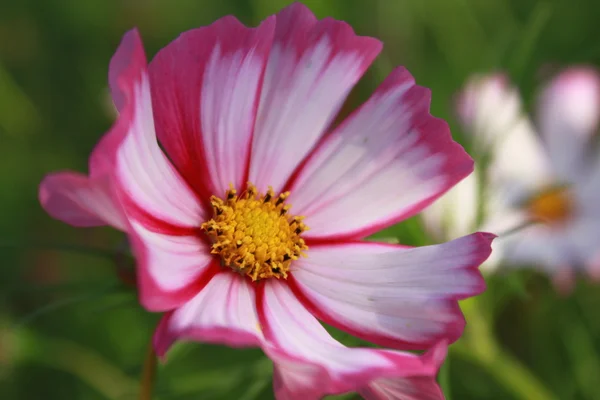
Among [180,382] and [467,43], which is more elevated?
[467,43]

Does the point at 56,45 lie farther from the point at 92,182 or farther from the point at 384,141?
the point at 92,182

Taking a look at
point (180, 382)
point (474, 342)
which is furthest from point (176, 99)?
point (474, 342)

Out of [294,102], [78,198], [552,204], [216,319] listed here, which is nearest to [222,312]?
[216,319]

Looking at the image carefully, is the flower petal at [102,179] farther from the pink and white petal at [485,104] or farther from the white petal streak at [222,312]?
the pink and white petal at [485,104]

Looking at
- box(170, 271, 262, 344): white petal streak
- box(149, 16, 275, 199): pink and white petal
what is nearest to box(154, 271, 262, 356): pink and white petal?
box(170, 271, 262, 344): white petal streak

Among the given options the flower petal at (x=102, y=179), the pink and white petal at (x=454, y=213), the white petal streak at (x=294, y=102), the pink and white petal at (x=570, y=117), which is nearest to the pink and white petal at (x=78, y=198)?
the flower petal at (x=102, y=179)

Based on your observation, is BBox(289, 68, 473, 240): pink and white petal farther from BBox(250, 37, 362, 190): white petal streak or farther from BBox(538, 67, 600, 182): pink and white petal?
BBox(538, 67, 600, 182): pink and white petal
